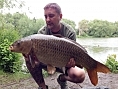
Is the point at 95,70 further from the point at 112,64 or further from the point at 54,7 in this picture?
the point at 112,64

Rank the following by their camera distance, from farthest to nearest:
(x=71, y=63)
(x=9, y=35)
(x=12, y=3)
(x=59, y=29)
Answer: (x=12, y=3)
(x=9, y=35)
(x=59, y=29)
(x=71, y=63)

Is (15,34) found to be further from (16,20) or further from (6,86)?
(6,86)

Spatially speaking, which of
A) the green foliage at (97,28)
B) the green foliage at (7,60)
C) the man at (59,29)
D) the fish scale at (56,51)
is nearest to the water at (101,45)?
the green foliage at (97,28)

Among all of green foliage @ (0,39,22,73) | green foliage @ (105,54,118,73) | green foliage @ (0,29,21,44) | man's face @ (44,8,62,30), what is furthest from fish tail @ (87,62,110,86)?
green foliage @ (0,29,21,44)

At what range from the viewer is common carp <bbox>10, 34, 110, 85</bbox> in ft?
5.14

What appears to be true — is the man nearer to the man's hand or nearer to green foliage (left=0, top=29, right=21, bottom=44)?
the man's hand

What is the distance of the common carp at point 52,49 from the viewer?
1566 mm

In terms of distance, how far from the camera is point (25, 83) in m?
2.95

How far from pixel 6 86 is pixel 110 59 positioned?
1.88 metres

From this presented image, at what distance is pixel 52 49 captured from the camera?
1.57 meters

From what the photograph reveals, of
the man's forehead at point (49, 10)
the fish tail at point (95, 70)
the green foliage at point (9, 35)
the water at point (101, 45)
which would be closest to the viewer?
the fish tail at point (95, 70)

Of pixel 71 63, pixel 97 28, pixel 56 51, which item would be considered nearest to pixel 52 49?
pixel 56 51

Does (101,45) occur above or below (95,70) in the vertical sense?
below

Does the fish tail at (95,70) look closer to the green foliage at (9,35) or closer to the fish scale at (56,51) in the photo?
the fish scale at (56,51)
